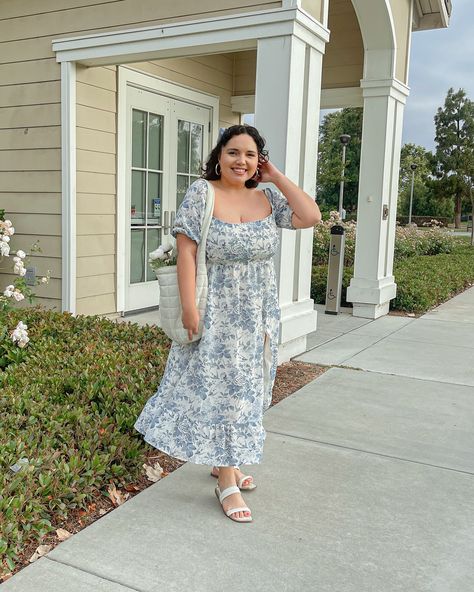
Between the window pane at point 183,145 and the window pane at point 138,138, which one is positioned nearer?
the window pane at point 138,138

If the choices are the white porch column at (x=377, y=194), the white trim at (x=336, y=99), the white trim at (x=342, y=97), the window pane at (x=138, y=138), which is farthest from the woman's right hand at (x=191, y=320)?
the white trim at (x=342, y=97)

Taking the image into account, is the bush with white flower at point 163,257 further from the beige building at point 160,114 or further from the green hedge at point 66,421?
the beige building at point 160,114

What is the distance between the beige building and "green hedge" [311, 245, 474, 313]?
520mm

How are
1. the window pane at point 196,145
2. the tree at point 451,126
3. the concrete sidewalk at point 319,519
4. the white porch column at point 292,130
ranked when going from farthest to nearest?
the tree at point 451,126 → the window pane at point 196,145 → the white porch column at point 292,130 → the concrete sidewalk at point 319,519

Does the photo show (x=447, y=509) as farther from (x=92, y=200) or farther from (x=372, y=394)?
(x=92, y=200)

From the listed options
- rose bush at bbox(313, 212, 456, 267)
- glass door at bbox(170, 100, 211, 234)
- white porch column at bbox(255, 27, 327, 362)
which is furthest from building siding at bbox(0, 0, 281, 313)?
rose bush at bbox(313, 212, 456, 267)

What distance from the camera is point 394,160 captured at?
7488 mm

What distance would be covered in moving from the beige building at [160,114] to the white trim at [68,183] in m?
A: 0.01

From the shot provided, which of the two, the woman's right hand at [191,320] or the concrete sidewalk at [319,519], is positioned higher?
the woman's right hand at [191,320]

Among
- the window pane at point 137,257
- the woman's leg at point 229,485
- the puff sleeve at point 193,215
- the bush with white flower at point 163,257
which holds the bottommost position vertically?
the woman's leg at point 229,485

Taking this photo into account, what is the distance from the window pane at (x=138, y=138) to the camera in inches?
267

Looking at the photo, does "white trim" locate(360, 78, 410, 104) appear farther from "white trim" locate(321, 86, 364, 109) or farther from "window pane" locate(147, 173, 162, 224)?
"window pane" locate(147, 173, 162, 224)

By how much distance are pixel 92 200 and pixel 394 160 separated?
3.61m

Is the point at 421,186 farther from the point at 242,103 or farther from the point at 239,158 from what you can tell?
the point at 239,158
